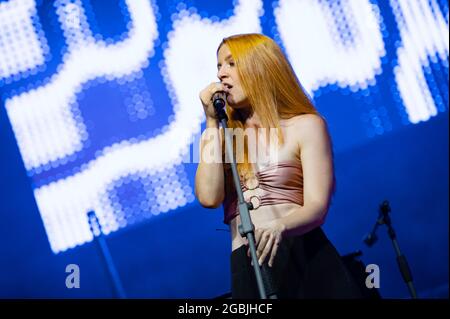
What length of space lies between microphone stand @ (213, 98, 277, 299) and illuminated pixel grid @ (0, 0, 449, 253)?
1.66 meters

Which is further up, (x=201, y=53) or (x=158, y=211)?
(x=201, y=53)

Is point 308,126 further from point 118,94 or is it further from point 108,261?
point 108,261

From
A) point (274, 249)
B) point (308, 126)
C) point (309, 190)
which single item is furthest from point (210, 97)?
point (274, 249)

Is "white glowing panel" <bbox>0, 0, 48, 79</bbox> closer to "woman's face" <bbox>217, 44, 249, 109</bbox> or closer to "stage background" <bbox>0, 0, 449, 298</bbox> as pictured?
"stage background" <bbox>0, 0, 449, 298</bbox>

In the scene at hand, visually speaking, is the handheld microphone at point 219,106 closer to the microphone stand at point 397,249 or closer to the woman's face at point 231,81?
the woman's face at point 231,81

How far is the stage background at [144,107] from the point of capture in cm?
369

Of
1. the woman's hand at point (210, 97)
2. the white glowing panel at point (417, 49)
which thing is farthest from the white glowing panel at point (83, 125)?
the woman's hand at point (210, 97)

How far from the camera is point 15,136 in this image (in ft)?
12.2

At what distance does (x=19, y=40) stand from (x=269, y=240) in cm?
235

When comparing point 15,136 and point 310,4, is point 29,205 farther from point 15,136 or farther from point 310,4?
point 310,4

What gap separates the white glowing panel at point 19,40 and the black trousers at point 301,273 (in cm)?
217
